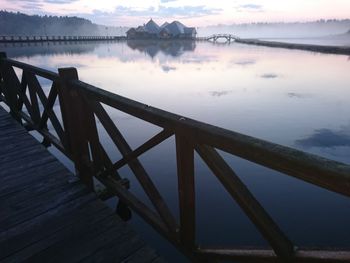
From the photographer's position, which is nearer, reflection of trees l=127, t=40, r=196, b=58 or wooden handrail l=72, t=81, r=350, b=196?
wooden handrail l=72, t=81, r=350, b=196

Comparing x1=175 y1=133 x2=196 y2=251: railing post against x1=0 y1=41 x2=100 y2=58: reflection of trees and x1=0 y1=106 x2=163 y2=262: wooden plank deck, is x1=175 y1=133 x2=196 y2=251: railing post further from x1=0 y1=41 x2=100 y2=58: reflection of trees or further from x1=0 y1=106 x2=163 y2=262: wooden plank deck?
x1=0 y1=41 x2=100 y2=58: reflection of trees

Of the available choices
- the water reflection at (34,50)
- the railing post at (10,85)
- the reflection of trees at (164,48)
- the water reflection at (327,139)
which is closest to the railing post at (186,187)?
the railing post at (10,85)

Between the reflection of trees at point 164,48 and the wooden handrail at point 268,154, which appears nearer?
the wooden handrail at point 268,154

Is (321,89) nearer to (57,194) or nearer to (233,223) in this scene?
(233,223)

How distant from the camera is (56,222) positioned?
322cm

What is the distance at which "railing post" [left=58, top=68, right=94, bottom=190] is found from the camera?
11.4 feet

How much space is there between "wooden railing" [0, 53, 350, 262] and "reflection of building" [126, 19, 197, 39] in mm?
123313

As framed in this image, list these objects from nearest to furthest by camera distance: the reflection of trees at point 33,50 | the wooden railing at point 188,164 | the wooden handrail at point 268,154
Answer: the wooden handrail at point 268,154 < the wooden railing at point 188,164 < the reflection of trees at point 33,50

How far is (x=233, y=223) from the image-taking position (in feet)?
23.0

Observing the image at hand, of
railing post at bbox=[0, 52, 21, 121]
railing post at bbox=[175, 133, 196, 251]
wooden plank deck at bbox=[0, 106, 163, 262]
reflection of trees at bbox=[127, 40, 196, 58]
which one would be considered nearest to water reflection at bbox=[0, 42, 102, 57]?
reflection of trees at bbox=[127, 40, 196, 58]

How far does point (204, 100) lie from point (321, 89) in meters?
11.0

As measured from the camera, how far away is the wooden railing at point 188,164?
4.81 ft

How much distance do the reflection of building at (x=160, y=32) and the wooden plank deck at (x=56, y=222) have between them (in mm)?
123039

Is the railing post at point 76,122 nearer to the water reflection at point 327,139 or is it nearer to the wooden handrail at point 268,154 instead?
the wooden handrail at point 268,154
